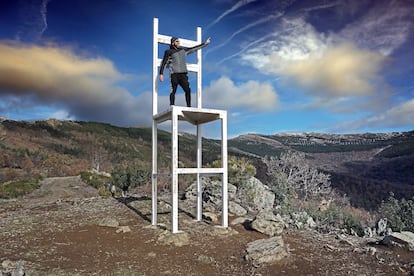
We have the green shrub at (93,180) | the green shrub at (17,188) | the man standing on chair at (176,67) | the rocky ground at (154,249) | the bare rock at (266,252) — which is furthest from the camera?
the green shrub at (93,180)

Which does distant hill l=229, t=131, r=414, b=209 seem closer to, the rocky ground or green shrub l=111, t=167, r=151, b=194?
green shrub l=111, t=167, r=151, b=194

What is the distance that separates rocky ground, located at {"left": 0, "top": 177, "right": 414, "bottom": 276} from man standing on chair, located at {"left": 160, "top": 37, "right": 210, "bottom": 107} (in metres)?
3.08

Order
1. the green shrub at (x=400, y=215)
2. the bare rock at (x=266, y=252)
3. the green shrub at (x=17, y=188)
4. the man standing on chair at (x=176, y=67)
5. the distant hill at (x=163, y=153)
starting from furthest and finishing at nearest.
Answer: the distant hill at (x=163, y=153)
the green shrub at (x=17, y=188)
the green shrub at (x=400, y=215)
the man standing on chair at (x=176, y=67)
the bare rock at (x=266, y=252)

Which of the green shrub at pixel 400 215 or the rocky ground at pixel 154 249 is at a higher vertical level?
the rocky ground at pixel 154 249

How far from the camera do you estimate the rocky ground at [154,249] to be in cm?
571

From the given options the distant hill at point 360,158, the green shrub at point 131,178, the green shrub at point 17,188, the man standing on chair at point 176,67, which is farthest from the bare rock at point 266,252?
the distant hill at point 360,158

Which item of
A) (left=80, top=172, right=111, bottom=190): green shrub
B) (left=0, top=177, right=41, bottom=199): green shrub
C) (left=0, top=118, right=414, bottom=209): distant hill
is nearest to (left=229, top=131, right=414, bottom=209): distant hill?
(left=0, top=118, right=414, bottom=209): distant hill

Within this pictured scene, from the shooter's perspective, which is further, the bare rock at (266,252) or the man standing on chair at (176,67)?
the man standing on chair at (176,67)

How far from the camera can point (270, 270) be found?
5.70 m

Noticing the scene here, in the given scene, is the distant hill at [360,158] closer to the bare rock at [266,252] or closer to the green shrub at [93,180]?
the green shrub at [93,180]

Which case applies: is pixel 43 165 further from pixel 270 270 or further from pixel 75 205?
pixel 270 270

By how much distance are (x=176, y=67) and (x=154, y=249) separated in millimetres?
3984

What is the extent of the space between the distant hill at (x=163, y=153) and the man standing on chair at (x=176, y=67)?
1160 cm

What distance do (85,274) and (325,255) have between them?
4.31 metres
